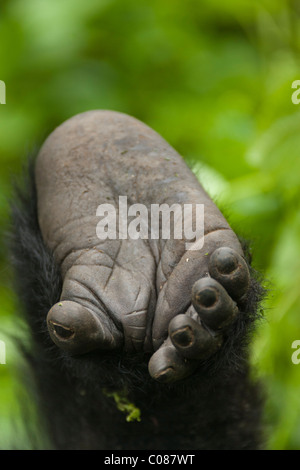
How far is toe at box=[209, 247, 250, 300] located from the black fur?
0.40ft

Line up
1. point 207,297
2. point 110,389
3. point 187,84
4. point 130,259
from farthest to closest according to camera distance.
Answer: point 187,84, point 110,389, point 130,259, point 207,297

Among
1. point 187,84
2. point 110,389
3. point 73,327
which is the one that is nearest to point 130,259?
point 73,327

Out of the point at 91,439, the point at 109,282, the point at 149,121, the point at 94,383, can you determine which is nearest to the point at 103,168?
the point at 109,282

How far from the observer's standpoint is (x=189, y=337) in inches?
26.3

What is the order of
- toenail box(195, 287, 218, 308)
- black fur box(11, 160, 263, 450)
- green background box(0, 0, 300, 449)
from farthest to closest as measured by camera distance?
green background box(0, 0, 300, 449), black fur box(11, 160, 263, 450), toenail box(195, 287, 218, 308)

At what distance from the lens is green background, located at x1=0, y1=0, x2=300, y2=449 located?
4.50ft

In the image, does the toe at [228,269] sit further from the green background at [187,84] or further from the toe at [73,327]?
the green background at [187,84]

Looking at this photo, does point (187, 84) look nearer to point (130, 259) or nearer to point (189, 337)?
point (130, 259)

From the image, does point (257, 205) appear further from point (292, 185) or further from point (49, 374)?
point (49, 374)

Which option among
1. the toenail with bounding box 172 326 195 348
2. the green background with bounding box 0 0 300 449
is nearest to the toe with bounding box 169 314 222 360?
the toenail with bounding box 172 326 195 348

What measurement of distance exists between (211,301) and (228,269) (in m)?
0.04

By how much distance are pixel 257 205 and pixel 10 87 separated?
1.34 meters

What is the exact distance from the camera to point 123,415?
1.03m

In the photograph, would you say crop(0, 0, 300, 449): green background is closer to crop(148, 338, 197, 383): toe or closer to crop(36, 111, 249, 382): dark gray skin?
crop(36, 111, 249, 382): dark gray skin
